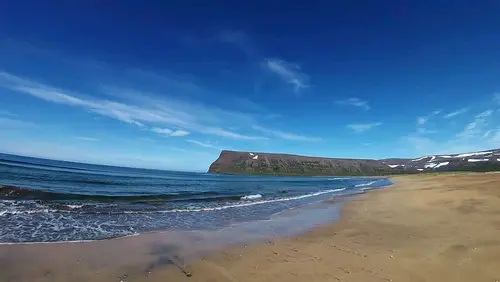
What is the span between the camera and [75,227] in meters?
11.2

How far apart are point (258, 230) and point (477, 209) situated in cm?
1188

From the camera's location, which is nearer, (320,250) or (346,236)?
(320,250)

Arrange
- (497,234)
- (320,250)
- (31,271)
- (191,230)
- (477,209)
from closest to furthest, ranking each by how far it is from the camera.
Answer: (31,271) → (320,250) → (497,234) → (191,230) → (477,209)

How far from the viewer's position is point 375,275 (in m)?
6.36

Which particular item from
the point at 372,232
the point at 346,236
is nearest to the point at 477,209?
the point at 372,232

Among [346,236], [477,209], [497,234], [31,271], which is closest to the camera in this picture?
[31,271]

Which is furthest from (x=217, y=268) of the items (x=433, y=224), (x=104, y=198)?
(x=104, y=198)

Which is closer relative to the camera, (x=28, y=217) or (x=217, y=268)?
(x=217, y=268)

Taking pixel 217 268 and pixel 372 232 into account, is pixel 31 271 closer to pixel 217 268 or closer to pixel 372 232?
pixel 217 268

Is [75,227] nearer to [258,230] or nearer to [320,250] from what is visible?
[258,230]

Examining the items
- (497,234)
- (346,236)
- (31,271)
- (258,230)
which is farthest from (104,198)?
(497,234)

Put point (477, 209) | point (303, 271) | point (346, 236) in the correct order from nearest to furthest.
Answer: point (303, 271), point (346, 236), point (477, 209)

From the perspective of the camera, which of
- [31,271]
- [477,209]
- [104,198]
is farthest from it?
[104,198]

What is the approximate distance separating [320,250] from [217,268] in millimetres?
3392
